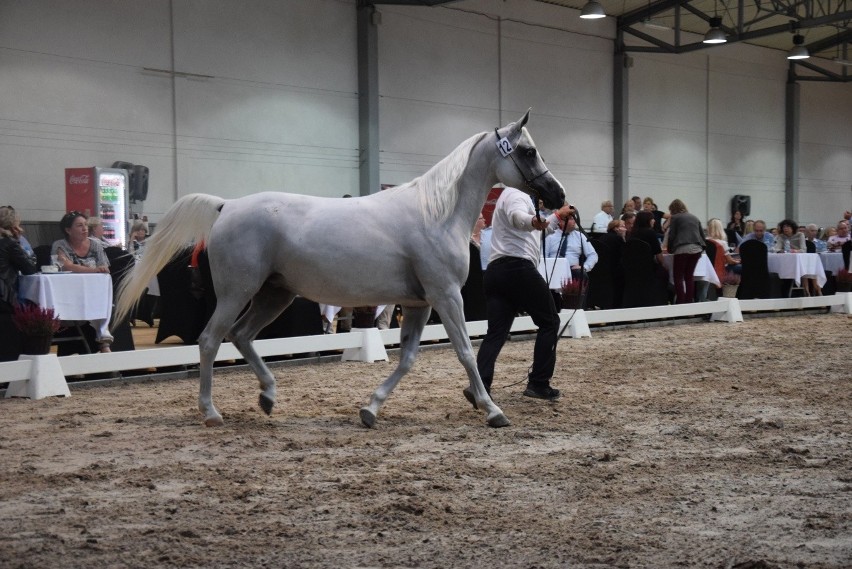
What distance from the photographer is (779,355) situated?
33.9 ft

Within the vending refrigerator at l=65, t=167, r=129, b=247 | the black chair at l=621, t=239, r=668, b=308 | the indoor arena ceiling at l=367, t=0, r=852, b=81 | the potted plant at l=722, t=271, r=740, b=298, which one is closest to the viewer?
the black chair at l=621, t=239, r=668, b=308

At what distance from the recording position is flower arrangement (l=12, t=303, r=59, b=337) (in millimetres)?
7703

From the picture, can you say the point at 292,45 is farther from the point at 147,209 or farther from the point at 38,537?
the point at 38,537

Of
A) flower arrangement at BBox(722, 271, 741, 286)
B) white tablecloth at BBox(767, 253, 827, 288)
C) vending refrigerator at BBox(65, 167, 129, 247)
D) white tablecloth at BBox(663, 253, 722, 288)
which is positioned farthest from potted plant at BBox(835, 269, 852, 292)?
vending refrigerator at BBox(65, 167, 129, 247)

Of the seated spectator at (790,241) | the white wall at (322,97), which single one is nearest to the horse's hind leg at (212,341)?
the white wall at (322,97)

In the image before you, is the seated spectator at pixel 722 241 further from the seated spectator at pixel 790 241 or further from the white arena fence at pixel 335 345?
the seated spectator at pixel 790 241

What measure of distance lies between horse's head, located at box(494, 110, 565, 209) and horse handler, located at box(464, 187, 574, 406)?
12.0 inches

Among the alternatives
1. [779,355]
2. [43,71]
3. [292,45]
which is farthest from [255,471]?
[292,45]

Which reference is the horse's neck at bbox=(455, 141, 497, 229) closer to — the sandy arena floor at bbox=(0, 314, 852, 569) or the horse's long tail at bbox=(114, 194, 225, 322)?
the sandy arena floor at bbox=(0, 314, 852, 569)

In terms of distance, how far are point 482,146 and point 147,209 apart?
12.9 meters

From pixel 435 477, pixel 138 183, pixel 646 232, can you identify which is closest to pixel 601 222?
pixel 646 232

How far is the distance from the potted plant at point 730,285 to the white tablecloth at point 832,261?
3.73 metres

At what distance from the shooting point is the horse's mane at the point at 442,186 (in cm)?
637

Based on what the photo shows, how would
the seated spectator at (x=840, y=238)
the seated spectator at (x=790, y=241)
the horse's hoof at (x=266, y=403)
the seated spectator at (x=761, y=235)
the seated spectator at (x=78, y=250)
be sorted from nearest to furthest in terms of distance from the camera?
the horse's hoof at (x=266, y=403) < the seated spectator at (x=78, y=250) < the seated spectator at (x=790, y=241) < the seated spectator at (x=761, y=235) < the seated spectator at (x=840, y=238)
